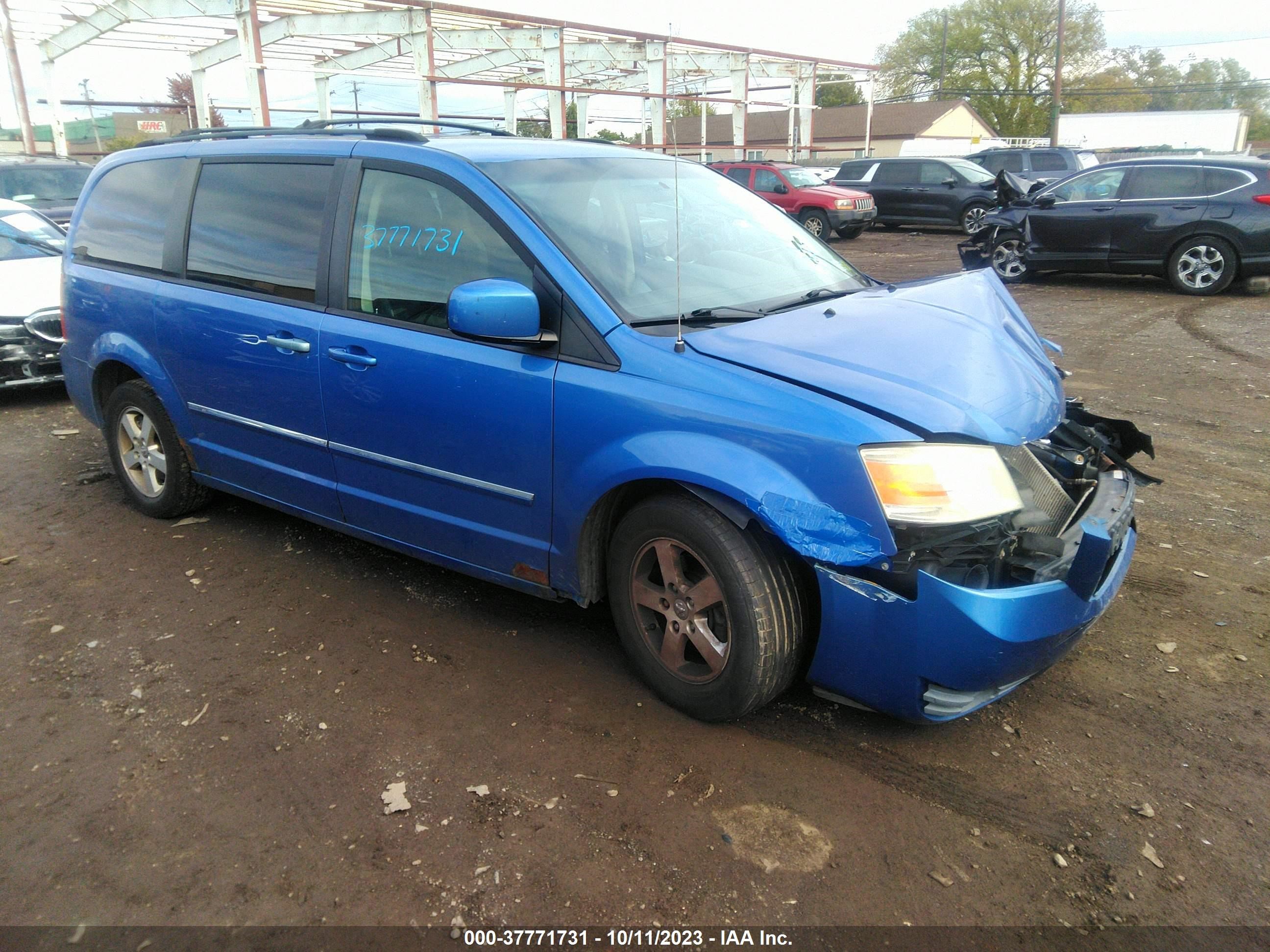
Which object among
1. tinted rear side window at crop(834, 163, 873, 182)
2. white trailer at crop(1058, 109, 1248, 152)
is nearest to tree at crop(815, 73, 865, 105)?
white trailer at crop(1058, 109, 1248, 152)

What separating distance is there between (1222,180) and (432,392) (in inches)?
443

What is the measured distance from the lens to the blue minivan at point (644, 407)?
2.61 metres

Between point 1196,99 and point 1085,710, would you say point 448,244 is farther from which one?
point 1196,99

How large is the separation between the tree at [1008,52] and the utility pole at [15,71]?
58285 millimetres

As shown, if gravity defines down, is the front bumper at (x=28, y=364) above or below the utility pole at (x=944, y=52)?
below

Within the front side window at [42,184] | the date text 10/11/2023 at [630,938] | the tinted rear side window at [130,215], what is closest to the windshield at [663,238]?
the date text 10/11/2023 at [630,938]

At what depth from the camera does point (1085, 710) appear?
3.05 meters

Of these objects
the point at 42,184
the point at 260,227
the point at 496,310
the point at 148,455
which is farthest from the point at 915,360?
the point at 42,184

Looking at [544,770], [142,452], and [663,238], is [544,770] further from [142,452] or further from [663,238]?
[142,452]

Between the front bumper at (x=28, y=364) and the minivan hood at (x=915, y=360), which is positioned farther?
the front bumper at (x=28, y=364)

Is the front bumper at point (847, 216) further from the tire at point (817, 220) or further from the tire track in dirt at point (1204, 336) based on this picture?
the tire track in dirt at point (1204, 336)

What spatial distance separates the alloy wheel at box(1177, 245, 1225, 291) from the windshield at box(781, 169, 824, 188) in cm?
936

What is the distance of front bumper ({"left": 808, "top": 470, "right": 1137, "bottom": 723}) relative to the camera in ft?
8.27

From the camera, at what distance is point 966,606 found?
2502mm
